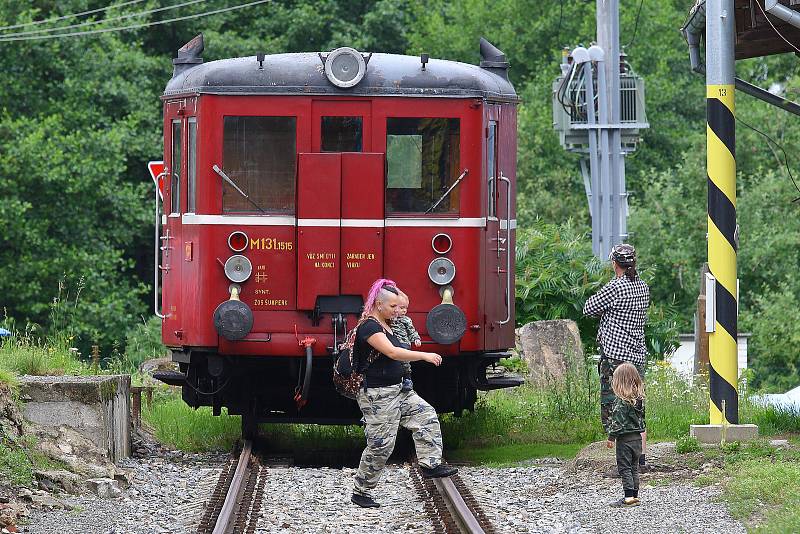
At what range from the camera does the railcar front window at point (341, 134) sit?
11625 mm

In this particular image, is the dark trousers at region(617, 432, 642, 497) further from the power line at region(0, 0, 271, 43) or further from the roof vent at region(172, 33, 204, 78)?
the power line at region(0, 0, 271, 43)

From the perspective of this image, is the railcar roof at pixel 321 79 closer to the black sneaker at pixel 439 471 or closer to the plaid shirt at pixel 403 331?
the plaid shirt at pixel 403 331

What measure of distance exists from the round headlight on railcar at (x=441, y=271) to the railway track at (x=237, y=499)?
198 cm

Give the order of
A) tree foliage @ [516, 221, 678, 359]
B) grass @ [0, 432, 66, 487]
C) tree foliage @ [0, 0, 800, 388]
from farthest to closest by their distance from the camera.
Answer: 1. tree foliage @ [0, 0, 800, 388]
2. tree foliage @ [516, 221, 678, 359]
3. grass @ [0, 432, 66, 487]

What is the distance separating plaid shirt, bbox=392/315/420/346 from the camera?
9.23m

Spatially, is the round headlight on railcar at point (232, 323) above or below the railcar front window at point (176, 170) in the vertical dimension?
below

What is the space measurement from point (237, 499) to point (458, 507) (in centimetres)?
153

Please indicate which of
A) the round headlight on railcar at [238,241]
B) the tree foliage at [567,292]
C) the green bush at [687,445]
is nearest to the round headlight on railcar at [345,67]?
the round headlight on railcar at [238,241]

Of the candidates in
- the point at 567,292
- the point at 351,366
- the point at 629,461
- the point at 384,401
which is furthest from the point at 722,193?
the point at 567,292

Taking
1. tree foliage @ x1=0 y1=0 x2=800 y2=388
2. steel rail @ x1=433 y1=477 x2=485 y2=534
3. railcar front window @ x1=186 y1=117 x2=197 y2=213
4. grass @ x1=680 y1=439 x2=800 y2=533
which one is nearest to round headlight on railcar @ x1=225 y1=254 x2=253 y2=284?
railcar front window @ x1=186 y1=117 x2=197 y2=213

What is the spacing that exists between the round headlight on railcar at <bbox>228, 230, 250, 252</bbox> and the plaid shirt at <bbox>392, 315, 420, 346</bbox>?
8.29ft

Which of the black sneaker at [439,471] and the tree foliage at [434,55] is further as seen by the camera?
the tree foliage at [434,55]

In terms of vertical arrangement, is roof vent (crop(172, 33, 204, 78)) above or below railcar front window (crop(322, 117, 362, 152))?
above

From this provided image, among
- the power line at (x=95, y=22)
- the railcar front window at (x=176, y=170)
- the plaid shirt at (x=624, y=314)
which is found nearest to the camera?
the plaid shirt at (x=624, y=314)
